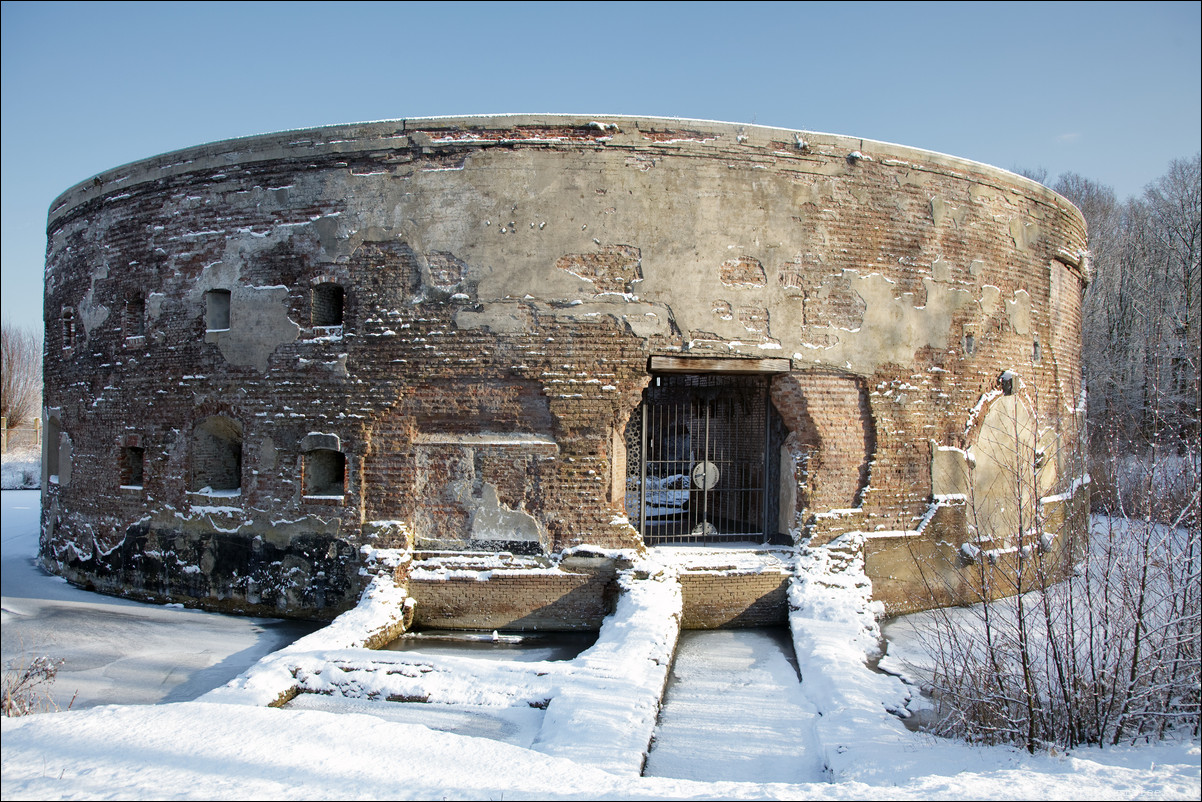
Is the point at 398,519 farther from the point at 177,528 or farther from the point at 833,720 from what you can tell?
the point at 833,720

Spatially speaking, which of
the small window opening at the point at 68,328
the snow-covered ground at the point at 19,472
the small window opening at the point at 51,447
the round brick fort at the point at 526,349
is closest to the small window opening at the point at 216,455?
the round brick fort at the point at 526,349

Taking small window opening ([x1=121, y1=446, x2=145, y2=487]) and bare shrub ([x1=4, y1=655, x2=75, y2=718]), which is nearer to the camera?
bare shrub ([x1=4, y1=655, x2=75, y2=718])

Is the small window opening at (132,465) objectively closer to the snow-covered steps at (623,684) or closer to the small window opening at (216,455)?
the small window opening at (216,455)

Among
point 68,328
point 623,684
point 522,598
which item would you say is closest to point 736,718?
point 623,684

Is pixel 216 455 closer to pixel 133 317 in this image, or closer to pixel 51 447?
pixel 133 317

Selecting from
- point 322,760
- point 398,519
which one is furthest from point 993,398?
point 322,760

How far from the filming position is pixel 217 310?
9.25 m

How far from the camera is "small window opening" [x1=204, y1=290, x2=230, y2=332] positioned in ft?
30.0

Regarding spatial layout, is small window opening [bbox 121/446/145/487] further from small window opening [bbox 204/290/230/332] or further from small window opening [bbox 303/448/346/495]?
small window opening [bbox 303/448/346/495]

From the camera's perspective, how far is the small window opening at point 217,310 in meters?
9.13

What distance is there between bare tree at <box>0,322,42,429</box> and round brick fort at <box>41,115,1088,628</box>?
25.0 metres

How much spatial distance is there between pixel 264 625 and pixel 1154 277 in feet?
89.2

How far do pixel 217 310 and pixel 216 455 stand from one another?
1.82 m

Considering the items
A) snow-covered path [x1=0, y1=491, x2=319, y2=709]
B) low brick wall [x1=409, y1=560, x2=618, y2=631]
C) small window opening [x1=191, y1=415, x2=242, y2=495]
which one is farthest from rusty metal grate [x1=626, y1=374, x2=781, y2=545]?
small window opening [x1=191, y1=415, x2=242, y2=495]
